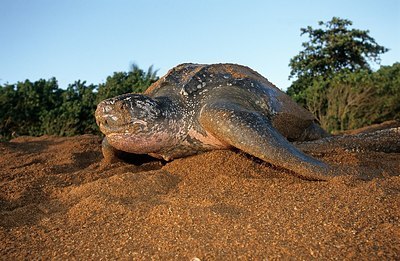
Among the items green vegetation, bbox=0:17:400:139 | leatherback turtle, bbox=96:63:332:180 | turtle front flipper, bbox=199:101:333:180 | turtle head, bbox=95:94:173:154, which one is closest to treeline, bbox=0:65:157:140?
green vegetation, bbox=0:17:400:139

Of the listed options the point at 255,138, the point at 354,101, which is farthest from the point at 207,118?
the point at 354,101

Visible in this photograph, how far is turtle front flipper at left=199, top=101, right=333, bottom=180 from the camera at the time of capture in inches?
92.0

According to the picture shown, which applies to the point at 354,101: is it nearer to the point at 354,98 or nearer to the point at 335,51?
the point at 354,98

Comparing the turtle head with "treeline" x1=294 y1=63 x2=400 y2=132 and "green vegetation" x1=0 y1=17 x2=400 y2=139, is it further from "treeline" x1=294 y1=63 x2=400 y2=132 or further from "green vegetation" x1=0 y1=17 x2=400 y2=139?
"treeline" x1=294 y1=63 x2=400 y2=132

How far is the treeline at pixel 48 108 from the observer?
24.2ft

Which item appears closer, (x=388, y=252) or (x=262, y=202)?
(x=388, y=252)

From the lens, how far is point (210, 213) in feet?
5.85

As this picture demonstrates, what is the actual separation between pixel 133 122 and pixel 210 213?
4.32 feet

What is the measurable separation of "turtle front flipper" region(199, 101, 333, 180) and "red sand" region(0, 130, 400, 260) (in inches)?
4.6

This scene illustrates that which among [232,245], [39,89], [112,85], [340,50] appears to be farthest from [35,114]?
[340,50]

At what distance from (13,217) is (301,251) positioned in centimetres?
154

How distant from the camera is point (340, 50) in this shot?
1750 cm

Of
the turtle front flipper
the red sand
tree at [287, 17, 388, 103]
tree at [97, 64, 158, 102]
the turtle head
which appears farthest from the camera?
tree at [287, 17, 388, 103]

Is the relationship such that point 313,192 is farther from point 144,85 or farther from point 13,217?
point 144,85
